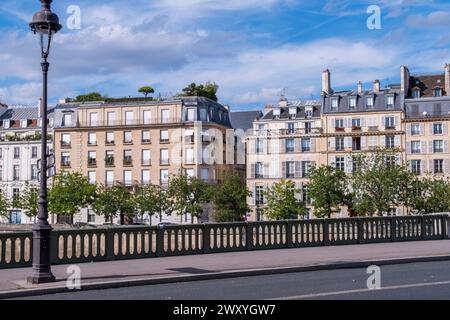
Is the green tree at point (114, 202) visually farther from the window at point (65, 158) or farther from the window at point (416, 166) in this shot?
the window at point (416, 166)

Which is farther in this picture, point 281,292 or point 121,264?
point 121,264

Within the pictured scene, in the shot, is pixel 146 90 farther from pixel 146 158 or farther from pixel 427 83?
pixel 427 83

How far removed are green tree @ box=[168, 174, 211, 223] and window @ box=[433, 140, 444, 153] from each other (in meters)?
26.9

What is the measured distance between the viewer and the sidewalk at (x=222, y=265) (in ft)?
48.1

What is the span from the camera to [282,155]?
8506cm

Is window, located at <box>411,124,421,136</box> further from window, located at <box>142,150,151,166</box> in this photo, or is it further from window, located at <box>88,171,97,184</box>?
window, located at <box>88,171,97,184</box>

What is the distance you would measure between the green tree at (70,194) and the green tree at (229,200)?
568 inches

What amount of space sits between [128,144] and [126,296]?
73581mm

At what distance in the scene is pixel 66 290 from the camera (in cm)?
1379

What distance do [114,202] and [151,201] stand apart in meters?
4.41

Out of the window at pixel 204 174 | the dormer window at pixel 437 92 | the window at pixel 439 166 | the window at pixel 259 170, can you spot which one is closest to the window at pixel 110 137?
the window at pixel 204 174
